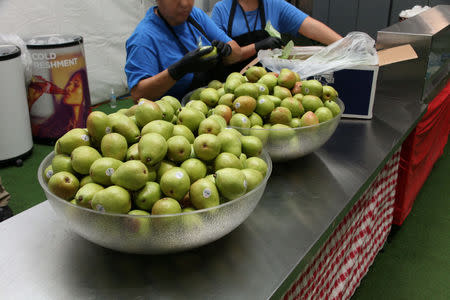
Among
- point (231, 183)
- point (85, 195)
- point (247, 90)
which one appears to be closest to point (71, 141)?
point (85, 195)

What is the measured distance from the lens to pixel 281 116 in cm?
133

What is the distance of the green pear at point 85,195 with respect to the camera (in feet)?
2.88

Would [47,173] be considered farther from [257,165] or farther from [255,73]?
[255,73]

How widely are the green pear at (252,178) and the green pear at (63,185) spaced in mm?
383

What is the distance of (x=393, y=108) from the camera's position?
2033 millimetres

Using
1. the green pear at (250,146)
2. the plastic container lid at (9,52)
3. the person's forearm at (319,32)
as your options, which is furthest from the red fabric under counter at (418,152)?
the plastic container lid at (9,52)

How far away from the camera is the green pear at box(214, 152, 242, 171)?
997 millimetres

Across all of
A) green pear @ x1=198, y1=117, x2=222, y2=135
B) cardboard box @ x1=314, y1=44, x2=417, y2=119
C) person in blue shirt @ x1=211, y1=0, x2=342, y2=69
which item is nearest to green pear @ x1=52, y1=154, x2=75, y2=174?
green pear @ x1=198, y1=117, x2=222, y2=135

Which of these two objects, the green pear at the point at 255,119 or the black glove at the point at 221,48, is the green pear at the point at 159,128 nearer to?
the green pear at the point at 255,119

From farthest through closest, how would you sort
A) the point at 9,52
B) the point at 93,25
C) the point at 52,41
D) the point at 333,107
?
the point at 93,25 → the point at 52,41 → the point at 9,52 → the point at 333,107

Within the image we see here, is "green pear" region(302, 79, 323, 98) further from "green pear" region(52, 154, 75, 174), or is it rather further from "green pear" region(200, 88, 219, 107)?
"green pear" region(52, 154, 75, 174)

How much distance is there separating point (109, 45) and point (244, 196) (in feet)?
14.9

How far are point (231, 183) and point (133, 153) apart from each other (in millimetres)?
243

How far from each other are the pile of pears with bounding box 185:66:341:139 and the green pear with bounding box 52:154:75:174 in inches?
19.1
